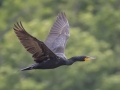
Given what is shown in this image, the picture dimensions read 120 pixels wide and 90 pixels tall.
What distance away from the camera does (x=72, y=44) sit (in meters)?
33.4

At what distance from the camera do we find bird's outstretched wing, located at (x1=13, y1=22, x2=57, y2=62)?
37.9ft

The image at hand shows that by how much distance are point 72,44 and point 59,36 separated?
1949 cm

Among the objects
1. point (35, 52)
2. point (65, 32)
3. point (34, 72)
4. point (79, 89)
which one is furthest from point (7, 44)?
point (35, 52)

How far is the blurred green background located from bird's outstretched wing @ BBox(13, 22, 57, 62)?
52.3 feet

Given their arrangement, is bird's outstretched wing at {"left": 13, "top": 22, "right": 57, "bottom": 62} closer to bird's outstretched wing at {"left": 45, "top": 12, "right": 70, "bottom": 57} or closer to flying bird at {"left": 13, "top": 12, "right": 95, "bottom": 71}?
flying bird at {"left": 13, "top": 12, "right": 95, "bottom": 71}

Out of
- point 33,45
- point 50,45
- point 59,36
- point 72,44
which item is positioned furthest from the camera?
point 72,44

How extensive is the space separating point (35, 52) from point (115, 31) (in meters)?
24.7

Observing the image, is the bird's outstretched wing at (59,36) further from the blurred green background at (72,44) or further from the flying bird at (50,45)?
the blurred green background at (72,44)

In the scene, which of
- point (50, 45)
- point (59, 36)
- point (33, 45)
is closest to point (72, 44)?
point (59, 36)

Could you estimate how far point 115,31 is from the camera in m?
36.5

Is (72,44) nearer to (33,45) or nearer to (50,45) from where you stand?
(50,45)

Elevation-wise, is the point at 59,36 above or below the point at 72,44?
below

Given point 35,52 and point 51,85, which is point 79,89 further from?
point 35,52

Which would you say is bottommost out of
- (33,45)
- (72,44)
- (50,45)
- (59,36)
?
(33,45)
